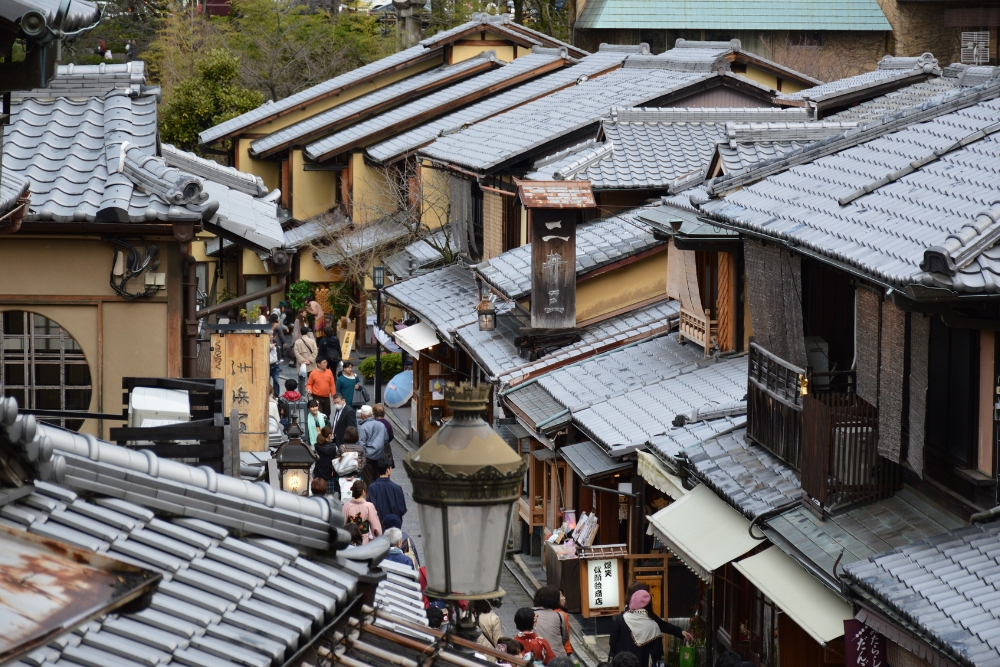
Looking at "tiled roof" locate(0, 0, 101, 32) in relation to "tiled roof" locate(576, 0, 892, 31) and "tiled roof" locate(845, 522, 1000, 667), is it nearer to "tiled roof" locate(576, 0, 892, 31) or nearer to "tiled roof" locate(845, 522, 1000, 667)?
"tiled roof" locate(845, 522, 1000, 667)

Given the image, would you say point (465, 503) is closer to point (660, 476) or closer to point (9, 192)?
point (9, 192)

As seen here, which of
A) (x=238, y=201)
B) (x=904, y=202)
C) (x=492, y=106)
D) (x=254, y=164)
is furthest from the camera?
(x=254, y=164)

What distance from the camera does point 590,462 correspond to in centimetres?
1672

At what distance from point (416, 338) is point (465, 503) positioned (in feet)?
70.2

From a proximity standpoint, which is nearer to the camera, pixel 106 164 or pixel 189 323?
pixel 106 164

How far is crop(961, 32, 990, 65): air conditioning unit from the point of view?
53.3 metres

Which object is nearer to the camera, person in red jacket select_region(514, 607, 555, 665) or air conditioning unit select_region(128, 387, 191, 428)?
air conditioning unit select_region(128, 387, 191, 428)

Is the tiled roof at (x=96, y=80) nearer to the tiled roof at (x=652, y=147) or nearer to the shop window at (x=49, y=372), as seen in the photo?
the shop window at (x=49, y=372)

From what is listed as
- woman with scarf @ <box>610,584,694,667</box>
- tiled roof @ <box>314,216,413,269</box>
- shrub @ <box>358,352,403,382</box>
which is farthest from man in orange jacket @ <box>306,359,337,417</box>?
woman with scarf @ <box>610,584,694,667</box>

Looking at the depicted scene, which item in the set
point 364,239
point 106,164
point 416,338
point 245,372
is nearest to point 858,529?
point 106,164

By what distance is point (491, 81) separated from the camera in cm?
3969

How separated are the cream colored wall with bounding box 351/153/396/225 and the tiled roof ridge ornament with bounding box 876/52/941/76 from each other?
1502cm

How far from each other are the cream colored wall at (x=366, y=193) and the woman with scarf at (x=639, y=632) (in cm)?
2671

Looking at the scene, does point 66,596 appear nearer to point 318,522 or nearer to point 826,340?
point 318,522
